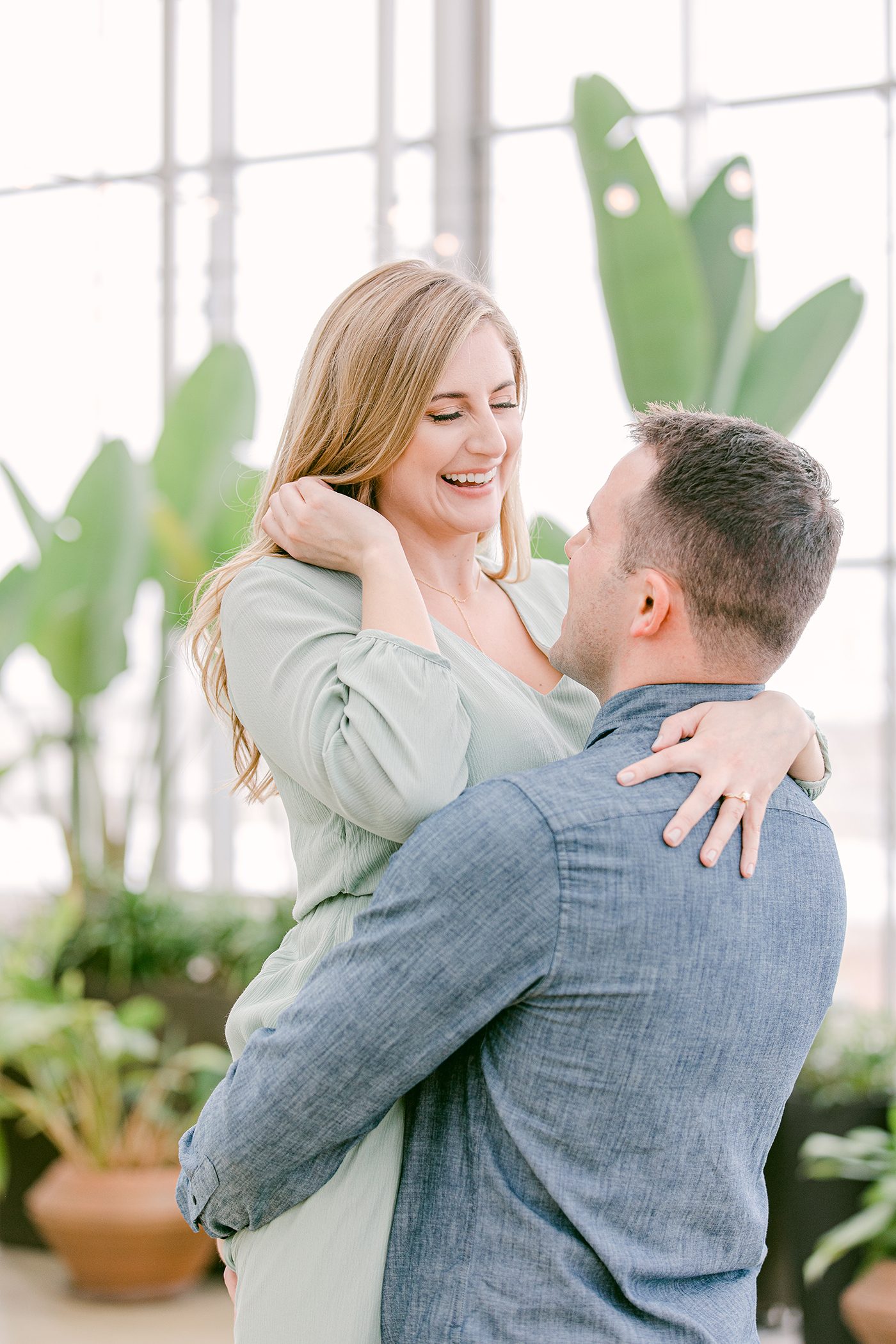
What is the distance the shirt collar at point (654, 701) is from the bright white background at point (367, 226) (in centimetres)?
329

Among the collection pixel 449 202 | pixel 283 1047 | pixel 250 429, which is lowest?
pixel 283 1047

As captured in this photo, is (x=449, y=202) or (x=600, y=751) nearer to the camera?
(x=600, y=751)

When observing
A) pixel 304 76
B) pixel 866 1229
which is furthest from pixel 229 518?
pixel 866 1229

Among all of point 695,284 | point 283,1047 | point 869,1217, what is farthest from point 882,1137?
point 283,1047

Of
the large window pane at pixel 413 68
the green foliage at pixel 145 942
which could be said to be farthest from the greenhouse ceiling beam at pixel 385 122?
the green foliage at pixel 145 942

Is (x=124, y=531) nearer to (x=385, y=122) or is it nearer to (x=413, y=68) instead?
(x=385, y=122)

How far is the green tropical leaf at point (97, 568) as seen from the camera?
388 cm

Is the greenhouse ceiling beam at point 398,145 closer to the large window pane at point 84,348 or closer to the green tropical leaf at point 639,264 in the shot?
the large window pane at point 84,348

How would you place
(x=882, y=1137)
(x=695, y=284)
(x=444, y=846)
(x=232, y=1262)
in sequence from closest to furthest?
(x=444, y=846) → (x=232, y=1262) → (x=695, y=284) → (x=882, y=1137)

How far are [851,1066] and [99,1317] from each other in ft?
7.27

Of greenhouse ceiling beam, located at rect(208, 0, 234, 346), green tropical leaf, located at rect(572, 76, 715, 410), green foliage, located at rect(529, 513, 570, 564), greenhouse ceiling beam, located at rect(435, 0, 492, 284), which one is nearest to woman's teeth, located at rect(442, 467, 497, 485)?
green foliage, located at rect(529, 513, 570, 564)

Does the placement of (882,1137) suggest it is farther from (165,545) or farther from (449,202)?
(449,202)

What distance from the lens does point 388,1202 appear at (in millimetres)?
1124

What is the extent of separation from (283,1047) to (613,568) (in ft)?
1.64
